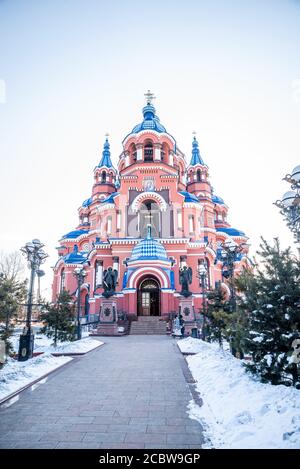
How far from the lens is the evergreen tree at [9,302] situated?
7.36 meters

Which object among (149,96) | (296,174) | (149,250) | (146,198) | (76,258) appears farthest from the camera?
(149,96)

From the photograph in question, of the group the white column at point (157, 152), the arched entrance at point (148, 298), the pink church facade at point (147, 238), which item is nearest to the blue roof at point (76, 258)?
the pink church facade at point (147, 238)

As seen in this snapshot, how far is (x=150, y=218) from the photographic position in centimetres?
2681

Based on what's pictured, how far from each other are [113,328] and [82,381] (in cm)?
1170

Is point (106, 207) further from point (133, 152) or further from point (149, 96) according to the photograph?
point (149, 96)

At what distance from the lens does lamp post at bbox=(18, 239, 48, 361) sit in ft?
31.1

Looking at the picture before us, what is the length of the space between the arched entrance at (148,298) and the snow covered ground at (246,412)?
1712 cm

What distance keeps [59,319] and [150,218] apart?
16196mm

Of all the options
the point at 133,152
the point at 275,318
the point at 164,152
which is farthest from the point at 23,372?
the point at 164,152

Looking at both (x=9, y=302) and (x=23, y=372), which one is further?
(x=9, y=302)

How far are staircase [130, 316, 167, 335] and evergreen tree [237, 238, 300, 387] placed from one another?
14.4m

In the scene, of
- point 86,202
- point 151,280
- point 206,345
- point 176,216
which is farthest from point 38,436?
point 86,202

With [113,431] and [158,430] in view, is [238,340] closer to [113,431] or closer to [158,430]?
[158,430]

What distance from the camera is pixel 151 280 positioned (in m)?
24.2
